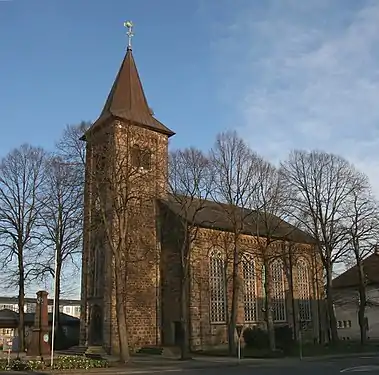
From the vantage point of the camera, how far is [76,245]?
127ft

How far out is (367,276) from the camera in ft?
180

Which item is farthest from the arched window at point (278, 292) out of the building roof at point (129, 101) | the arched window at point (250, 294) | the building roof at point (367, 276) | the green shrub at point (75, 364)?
the green shrub at point (75, 364)

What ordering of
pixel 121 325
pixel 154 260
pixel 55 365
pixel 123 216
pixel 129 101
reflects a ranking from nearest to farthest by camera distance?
pixel 55 365
pixel 121 325
pixel 123 216
pixel 154 260
pixel 129 101

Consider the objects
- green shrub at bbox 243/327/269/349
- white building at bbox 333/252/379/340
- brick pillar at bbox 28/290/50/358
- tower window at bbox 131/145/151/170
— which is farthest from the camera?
white building at bbox 333/252/379/340

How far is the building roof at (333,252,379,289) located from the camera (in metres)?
55.5

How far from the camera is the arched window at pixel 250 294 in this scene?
147ft

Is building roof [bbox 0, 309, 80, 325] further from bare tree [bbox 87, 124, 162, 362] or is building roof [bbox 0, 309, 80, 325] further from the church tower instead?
bare tree [bbox 87, 124, 162, 362]

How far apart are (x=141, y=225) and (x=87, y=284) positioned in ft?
28.2

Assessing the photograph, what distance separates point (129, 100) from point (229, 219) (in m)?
14.6

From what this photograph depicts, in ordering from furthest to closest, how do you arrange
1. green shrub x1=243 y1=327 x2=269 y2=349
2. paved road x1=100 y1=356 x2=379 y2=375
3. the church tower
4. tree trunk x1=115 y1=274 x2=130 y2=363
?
green shrub x1=243 y1=327 x2=269 y2=349 < the church tower < tree trunk x1=115 y1=274 x2=130 y2=363 < paved road x1=100 y1=356 x2=379 y2=375

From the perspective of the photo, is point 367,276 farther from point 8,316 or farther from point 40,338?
point 8,316

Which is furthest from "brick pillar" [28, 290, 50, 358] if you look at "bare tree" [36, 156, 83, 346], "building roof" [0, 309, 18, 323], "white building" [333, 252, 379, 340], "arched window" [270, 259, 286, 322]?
"white building" [333, 252, 379, 340]

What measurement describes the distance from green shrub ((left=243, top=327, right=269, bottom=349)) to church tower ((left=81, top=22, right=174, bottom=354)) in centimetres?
745

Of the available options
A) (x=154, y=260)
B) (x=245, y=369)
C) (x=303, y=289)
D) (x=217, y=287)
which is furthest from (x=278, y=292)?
(x=245, y=369)
